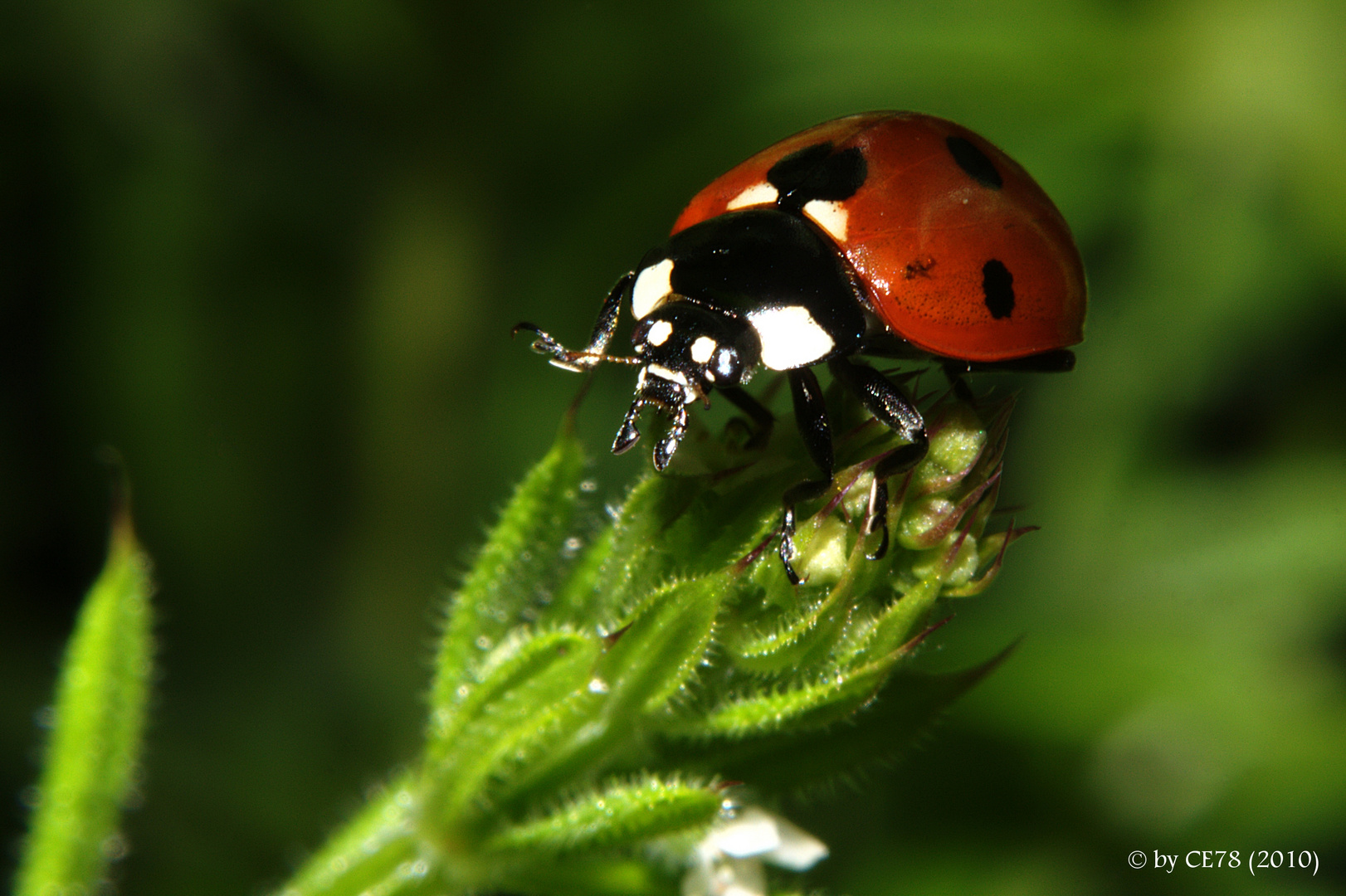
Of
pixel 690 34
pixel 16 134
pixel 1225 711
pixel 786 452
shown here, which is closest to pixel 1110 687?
pixel 1225 711

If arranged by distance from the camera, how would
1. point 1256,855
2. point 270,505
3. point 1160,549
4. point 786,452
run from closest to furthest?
point 786,452
point 1256,855
point 1160,549
point 270,505

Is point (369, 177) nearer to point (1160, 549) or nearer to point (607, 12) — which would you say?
point (607, 12)

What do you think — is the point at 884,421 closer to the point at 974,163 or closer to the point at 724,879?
the point at 974,163

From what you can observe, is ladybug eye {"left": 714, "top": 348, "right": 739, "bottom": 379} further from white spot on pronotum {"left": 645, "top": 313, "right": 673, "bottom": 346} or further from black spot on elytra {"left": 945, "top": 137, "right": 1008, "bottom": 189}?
black spot on elytra {"left": 945, "top": 137, "right": 1008, "bottom": 189}

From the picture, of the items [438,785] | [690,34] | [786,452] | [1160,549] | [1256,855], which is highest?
[690,34]

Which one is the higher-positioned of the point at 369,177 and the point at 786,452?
the point at 369,177

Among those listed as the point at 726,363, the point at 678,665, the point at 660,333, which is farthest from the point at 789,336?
the point at 678,665
